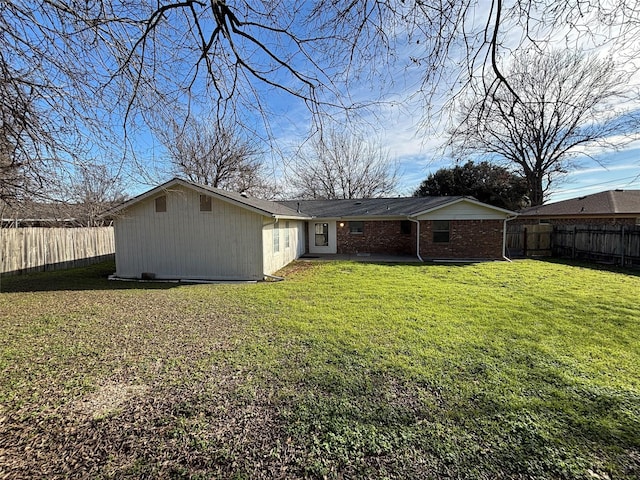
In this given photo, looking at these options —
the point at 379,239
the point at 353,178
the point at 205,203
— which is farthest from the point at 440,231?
the point at 353,178

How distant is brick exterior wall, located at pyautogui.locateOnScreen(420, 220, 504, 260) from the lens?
14.0 metres

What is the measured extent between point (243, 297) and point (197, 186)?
4.41m

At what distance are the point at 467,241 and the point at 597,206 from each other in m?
8.04

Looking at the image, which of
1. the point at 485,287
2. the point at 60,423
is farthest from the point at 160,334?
the point at 485,287

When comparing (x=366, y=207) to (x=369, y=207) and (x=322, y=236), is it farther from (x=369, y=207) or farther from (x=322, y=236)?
(x=322, y=236)

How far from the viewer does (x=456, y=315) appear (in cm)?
576

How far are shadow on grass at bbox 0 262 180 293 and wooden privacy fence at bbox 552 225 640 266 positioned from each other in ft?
58.8

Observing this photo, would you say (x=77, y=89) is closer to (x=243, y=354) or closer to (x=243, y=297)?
(x=243, y=354)

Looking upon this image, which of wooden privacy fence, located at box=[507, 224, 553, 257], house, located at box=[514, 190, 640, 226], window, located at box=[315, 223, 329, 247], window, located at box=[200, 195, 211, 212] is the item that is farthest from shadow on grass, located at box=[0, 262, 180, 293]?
house, located at box=[514, 190, 640, 226]

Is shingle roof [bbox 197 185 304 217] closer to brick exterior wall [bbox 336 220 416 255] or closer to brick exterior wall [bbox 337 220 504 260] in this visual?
brick exterior wall [bbox 336 220 416 255]

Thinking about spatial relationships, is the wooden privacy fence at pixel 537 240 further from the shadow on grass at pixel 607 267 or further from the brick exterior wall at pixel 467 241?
the brick exterior wall at pixel 467 241

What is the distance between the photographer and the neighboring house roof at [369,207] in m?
15.7

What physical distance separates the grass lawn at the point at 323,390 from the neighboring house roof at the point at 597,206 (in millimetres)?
11355

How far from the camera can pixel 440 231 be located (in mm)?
14398
